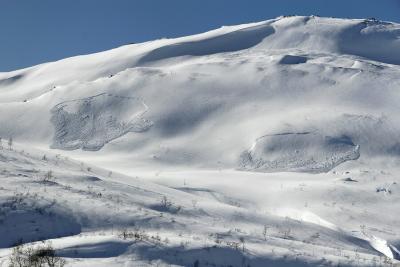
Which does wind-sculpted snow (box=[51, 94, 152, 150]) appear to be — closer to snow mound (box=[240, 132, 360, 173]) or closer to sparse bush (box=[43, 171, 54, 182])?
snow mound (box=[240, 132, 360, 173])

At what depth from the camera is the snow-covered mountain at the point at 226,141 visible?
13164 mm

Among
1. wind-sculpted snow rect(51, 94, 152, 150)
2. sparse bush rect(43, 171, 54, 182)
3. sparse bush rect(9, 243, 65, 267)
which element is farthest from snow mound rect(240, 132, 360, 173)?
sparse bush rect(9, 243, 65, 267)

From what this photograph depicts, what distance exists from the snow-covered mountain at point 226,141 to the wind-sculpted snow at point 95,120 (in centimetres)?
11

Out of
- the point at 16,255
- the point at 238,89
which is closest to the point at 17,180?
the point at 16,255

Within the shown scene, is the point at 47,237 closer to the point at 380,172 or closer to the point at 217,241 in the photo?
the point at 217,241

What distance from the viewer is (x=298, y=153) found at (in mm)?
28125

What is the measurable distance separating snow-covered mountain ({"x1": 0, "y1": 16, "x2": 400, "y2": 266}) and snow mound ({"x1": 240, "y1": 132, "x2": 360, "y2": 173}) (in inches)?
3.5

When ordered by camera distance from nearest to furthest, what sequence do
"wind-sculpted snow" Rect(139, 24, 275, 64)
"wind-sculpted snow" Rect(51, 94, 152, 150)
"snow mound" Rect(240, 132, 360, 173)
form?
1. "snow mound" Rect(240, 132, 360, 173)
2. "wind-sculpted snow" Rect(51, 94, 152, 150)
3. "wind-sculpted snow" Rect(139, 24, 275, 64)

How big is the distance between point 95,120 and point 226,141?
7.76m

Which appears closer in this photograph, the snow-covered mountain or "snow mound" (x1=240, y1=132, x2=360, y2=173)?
the snow-covered mountain

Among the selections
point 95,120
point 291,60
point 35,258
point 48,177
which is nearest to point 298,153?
point 95,120

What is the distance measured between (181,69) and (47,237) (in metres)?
27.9

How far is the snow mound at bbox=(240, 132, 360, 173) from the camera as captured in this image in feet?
88.8

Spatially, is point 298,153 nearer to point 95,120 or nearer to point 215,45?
point 95,120
